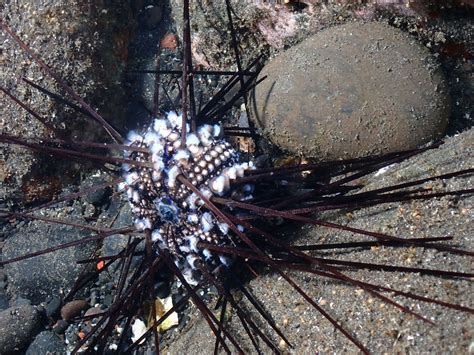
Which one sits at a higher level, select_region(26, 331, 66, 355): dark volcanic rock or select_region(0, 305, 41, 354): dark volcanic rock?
select_region(0, 305, 41, 354): dark volcanic rock

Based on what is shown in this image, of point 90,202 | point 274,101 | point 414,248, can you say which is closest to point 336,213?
point 414,248

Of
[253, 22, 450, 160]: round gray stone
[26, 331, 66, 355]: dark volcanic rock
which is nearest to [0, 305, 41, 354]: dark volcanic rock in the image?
[26, 331, 66, 355]: dark volcanic rock

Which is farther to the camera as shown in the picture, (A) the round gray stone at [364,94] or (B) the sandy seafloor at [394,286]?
(A) the round gray stone at [364,94]

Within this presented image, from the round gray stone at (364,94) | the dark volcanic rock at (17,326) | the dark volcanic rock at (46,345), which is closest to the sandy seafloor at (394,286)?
the round gray stone at (364,94)

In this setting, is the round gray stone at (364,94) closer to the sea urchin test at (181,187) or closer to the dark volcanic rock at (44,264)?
the sea urchin test at (181,187)

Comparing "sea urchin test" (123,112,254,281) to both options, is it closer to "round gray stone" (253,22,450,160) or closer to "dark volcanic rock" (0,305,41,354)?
"round gray stone" (253,22,450,160)

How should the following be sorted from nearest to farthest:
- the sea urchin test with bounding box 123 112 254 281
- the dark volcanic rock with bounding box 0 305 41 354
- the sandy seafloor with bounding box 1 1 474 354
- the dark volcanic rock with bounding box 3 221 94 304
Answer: the sandy seafloor with bounding box 1 1 474 354 < the sea urchin test with bounding box 123 112 254 281 < the dark volcanic rock with bounding box 0 305 41 354 < the dark volcanic rock with bounding box 3 221 94 304
